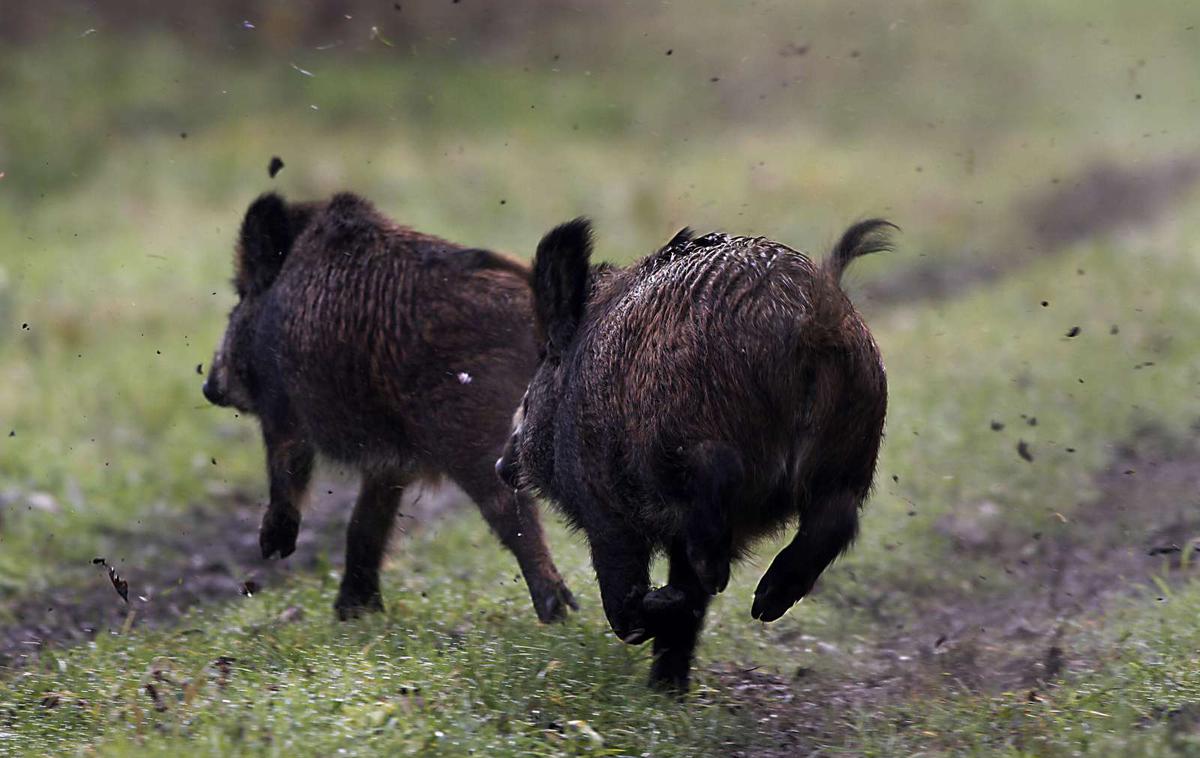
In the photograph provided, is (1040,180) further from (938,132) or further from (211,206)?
(211,206)

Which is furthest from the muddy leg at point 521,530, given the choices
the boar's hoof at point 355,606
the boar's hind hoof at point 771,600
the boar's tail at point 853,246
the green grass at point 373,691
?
the boar's tail at point 853,246

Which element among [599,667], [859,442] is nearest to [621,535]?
[599,667]

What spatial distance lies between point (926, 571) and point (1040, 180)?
13.0 metres

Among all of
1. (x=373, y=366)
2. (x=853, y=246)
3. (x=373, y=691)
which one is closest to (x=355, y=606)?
(x=373, y=366)

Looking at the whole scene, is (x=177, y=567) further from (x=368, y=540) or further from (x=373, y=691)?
(x=373, y=691)

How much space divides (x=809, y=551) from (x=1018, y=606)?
2.58 meters

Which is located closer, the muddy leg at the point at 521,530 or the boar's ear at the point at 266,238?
the muddy leg at the point at 521,530

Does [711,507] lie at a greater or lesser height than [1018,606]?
greater

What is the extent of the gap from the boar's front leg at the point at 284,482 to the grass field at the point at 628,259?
1.00ft

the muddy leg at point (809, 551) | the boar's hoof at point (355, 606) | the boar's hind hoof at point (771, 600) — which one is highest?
the muddy leg at point (809, 551)

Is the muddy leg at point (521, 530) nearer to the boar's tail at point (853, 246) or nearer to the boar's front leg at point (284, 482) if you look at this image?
the boar's front leg at point (284, 482)

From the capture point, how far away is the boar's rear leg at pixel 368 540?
6.61 m

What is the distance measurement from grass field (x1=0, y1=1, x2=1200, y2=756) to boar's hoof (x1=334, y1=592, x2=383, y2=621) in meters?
0.08

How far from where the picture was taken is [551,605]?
20.2 feet
